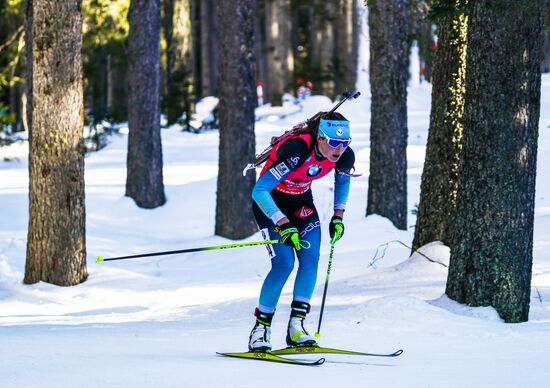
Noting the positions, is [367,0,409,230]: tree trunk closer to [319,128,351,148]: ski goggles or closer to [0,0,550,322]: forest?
[0,0,550,322]: forest

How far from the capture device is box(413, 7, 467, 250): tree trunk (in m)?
11.1

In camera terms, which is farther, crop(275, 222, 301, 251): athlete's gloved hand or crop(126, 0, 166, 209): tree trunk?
crop(126, 0, 166, 209): tree trunk

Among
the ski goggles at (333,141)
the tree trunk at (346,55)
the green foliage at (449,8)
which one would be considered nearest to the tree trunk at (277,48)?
the tree trunk at (346,55)

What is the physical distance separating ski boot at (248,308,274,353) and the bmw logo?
114 centimetres

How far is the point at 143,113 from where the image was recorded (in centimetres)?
2003

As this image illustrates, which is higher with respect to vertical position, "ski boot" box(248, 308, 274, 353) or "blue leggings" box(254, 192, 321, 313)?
"blue leggings" box(254, 192, 321, 313)

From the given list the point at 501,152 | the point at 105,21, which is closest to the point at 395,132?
the point at 501,152

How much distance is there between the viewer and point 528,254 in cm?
871

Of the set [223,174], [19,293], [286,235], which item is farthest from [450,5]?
[223,174]

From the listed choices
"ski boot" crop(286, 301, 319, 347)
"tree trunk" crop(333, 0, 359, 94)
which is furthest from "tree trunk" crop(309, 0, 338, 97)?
"ski boot" crop(286, 301, 319, 347)

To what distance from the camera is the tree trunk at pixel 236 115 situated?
1631 centimetres

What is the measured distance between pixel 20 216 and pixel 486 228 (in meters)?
12.0

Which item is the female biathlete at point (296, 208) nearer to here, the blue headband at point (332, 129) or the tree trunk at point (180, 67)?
the blue headband at point (332, 129)

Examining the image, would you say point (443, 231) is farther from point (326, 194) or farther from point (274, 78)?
point (274, 78)
